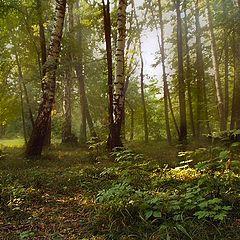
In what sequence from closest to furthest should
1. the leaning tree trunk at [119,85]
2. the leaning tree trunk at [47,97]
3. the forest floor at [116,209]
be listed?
the forest floor at [116,209] < the leaning tree trunk at [119,85] < the leaning tree trunk at [47,97]

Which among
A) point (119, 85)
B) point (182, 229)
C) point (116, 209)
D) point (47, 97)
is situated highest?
point (119, 85)

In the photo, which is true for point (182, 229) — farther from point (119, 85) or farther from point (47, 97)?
point (47, 97)

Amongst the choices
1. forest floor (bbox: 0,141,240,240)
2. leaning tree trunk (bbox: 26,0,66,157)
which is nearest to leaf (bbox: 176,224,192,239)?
forest floor (bbox: 0,141,240,240)

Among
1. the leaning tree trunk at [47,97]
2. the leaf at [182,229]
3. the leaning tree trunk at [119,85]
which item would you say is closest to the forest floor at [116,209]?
the leaf at [182,229]

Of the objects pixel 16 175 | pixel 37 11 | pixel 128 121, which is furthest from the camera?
pixel 128 121

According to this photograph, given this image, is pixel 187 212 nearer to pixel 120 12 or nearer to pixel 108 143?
pixel 108 143

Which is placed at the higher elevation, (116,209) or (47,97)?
(47,97)

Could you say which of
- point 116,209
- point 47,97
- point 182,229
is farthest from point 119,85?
point 182,229

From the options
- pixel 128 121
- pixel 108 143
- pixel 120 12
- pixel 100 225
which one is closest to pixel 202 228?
pixel 100 225

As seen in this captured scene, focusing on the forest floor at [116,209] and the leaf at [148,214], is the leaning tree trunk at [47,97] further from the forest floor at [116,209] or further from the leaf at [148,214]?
the leaf at [148,214]

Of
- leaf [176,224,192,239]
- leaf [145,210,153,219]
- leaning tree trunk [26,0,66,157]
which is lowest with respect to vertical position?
leaf [176,224,192,239]

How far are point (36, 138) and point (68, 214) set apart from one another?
6.40 meters

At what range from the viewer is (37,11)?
13656mm

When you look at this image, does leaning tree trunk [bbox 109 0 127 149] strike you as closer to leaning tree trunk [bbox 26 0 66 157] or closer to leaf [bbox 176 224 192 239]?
leaning tree trunk [bbox 26 0 66 157]
